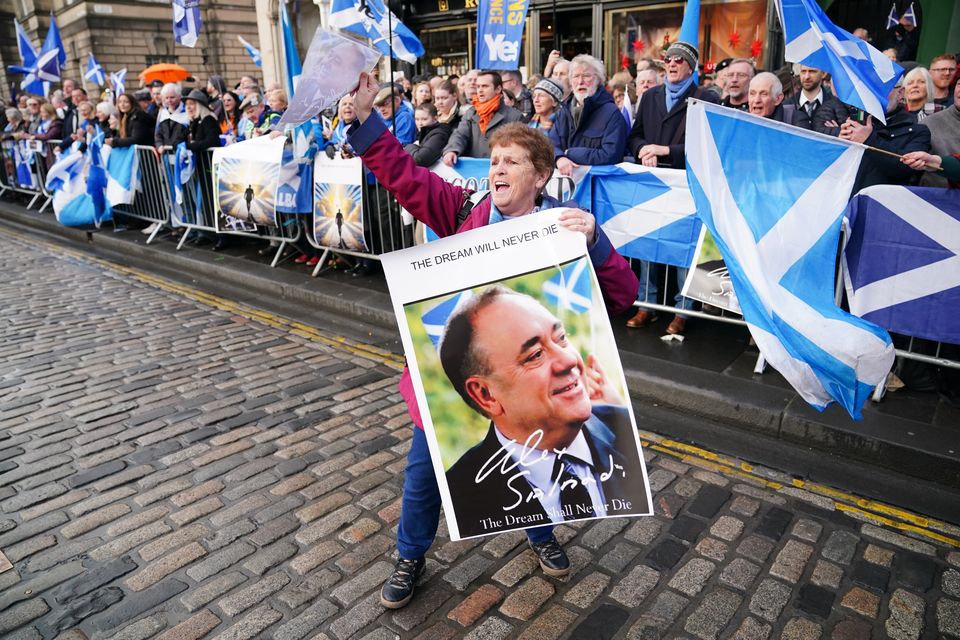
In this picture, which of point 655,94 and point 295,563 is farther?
point 655,94

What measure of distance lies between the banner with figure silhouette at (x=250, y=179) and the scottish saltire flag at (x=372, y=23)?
5.35ft

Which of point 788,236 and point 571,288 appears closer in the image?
point 571,288

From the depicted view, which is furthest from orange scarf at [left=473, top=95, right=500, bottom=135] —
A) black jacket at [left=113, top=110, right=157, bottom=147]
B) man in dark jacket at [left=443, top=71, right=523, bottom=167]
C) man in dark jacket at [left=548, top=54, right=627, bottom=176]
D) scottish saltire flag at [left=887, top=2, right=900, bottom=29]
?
scottish saltire flag at [left=887, top=2, right=900, bottom=29]

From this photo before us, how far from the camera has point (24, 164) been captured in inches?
557

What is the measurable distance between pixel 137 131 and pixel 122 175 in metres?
0.71

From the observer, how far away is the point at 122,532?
11.3 feet

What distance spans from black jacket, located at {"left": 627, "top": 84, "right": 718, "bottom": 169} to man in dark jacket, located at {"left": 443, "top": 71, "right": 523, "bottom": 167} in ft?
3.73

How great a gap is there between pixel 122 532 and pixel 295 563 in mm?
955

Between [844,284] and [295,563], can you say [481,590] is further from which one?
[844,284]

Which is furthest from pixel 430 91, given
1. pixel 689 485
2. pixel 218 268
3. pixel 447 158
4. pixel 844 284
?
pixel 689 485

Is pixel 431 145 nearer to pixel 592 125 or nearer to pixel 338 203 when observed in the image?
pixel 338 203

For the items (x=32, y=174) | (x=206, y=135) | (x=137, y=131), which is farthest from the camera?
(x=32, y=174)

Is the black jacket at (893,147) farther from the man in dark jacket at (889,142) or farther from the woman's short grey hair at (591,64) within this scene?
the woman's short grey hair at (591,64)

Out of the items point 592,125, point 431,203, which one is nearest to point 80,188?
point 592,125
